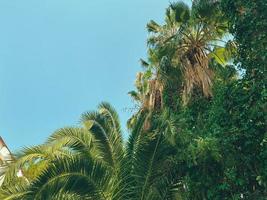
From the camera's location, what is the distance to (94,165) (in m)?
11.6

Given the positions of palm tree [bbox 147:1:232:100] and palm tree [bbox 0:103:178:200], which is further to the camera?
palm tree [bbox 147:1:232:100]

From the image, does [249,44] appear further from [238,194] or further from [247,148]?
[238,194]

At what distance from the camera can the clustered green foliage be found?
11.2 metres

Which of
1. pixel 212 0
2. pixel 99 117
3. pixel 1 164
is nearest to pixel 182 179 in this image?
pixel 99 117

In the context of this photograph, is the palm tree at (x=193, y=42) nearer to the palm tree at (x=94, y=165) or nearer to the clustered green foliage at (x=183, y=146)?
the clustered green foliage at (x=183, y=146)

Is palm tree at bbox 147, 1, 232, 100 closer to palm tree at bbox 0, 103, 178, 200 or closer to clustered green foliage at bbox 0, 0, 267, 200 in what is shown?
clustered green foliage at bbox 0, 0, 267, 200

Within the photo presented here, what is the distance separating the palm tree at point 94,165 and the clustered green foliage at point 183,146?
0.08ft

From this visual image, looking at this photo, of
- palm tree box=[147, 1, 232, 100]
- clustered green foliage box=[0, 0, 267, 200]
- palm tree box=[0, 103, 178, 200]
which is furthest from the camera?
palm tree box=[147, 1, 232, 100]

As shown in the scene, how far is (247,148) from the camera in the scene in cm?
1307

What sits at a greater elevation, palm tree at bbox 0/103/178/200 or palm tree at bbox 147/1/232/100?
palm tree at bbox 147/1/232/100

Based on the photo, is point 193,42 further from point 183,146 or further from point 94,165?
point 94,165

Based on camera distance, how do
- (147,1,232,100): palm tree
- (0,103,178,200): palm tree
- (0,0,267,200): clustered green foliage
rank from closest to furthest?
(0,103,178,200): palm tree → (0,0,267,200): clustered green foliage → (147,1,232,100): palm tree

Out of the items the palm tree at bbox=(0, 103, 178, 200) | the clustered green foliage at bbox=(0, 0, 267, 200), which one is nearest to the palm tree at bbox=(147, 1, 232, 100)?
the clustered green foliage at bbox=(0, 0, 267, 200)

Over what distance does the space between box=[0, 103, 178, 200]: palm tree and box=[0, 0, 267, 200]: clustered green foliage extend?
0.03 metres
